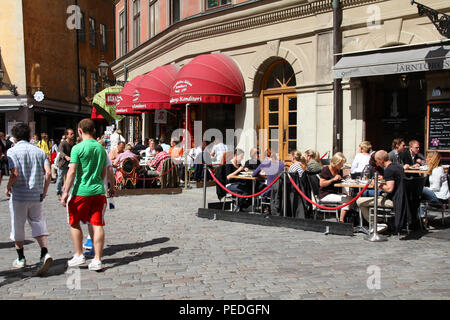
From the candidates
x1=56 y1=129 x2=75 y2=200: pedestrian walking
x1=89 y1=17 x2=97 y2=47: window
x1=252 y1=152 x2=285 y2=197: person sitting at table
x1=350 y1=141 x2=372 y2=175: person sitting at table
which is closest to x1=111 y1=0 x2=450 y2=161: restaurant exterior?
x1=350 y1=141 x2=372 y2=175: person sitting at table

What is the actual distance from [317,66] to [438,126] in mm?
3693

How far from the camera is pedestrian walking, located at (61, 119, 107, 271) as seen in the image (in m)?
5.52

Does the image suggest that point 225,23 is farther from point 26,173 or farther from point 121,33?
point 121,33

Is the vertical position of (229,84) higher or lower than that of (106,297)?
higher

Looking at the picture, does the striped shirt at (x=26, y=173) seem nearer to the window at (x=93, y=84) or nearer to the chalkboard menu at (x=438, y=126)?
the chalkboard menu at (x=438, y=126)

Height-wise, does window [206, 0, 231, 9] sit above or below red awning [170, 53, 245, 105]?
above

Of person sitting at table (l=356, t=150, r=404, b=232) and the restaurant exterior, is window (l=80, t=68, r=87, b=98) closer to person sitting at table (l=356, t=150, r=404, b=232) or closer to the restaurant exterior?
the restaurant exterior

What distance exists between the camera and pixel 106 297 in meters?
4.59

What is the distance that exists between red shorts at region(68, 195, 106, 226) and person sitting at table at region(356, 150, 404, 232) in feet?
13.9

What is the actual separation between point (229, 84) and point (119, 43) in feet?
46.0

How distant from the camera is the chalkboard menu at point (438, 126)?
10.7 m

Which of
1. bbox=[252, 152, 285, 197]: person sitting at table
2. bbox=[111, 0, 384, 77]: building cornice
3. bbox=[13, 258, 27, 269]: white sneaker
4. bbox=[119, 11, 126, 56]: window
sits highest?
bbox=[119, 11, 126, 56]: window
